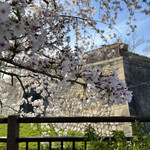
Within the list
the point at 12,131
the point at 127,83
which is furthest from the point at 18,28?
the point at 127,83

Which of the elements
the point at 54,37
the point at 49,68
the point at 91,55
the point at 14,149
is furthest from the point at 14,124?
the point at 91,55

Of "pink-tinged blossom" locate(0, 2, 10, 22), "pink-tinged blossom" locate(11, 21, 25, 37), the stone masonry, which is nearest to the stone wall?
the stone masonry

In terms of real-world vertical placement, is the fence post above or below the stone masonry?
below

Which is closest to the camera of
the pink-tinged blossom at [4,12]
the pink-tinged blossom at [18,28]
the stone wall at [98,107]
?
the pink-tinged blossom at [4,12]

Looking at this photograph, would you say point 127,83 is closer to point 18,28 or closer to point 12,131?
point 12,131

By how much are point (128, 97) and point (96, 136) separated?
79cm

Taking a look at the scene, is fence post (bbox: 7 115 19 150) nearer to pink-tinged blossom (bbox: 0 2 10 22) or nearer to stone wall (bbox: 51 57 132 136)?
pink-tinged blossom (bbox: 0 2 10 22)

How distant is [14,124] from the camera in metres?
2.04

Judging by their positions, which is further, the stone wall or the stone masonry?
the stone masonry

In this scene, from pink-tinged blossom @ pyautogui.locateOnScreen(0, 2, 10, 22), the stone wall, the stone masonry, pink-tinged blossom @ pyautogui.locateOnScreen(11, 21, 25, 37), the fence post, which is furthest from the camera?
the stone masonry

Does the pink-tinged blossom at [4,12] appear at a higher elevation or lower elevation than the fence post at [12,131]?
higher

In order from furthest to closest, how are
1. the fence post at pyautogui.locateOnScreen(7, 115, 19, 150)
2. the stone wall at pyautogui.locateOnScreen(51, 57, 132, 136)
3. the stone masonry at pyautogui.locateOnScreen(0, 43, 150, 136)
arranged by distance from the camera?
the stone masonry at pyautogui.locateOnScreen(0, 43, 150, 136), the stone wall at pyautogui.locateOnScreen(51, 57, 132, 136), the fence post at pyautogui.locateOnScreen(7, 115, 19, 150)

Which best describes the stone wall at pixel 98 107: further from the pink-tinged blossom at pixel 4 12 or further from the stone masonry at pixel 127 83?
the pink-tinged blossom at pixel 4 12

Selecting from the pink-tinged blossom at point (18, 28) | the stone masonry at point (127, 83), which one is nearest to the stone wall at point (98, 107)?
the stone masonry at point (127, 83)
